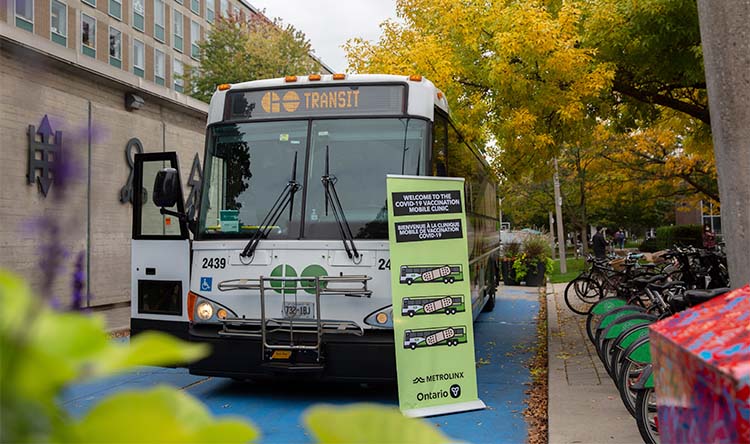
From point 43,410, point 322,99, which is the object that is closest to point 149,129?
point 322,99

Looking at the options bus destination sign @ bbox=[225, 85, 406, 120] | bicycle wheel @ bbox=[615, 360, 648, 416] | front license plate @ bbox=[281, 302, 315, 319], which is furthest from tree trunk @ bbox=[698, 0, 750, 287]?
front license plate @ bbox=[281, 302, 315, 319]

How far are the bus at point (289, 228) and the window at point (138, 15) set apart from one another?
31.9 m

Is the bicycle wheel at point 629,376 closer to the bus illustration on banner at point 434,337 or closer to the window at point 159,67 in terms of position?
the bus illustration on banner at point 434,337

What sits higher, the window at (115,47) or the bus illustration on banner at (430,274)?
the window at (115,47)

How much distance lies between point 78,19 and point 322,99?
2830 cm

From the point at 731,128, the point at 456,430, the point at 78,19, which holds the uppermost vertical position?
the point at 78,19

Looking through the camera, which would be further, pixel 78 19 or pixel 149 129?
pixel 78 19

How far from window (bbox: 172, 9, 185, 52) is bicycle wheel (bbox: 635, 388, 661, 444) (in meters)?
39.9

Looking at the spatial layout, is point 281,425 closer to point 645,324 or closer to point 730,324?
point 645,324

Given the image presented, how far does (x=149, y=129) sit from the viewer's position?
16.1 m

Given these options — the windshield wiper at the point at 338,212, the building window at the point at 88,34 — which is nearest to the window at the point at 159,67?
the building window at the point at 88,34

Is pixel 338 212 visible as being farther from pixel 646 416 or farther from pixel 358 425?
pixel 358 425

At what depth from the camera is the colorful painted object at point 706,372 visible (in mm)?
1920

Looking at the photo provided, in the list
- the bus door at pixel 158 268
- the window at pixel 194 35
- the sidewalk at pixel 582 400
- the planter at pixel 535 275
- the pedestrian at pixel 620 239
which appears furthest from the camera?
the pedestrian at pixel 620 239
